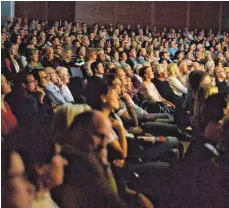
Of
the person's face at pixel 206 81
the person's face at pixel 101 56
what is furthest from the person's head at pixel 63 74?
the person's face at pixel 206 81

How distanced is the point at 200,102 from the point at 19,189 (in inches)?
66.6

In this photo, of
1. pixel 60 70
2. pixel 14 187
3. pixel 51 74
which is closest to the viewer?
pixel 14 187

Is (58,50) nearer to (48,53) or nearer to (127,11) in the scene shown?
(48,53)

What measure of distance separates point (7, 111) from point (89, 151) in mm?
658

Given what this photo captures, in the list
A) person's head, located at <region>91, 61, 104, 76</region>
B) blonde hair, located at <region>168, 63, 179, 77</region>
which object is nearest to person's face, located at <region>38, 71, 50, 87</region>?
person's head, located at <region>91, 61, 104, 76</region>

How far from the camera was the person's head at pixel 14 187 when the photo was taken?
3.18 metres

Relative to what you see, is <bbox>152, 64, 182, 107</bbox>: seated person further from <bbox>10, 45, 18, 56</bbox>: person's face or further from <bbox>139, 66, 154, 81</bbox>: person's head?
<bbox>10, 45, 18, 56</bbox>: person's face

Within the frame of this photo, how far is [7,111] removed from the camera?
3.35 metres

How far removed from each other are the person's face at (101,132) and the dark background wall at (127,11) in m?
1.05

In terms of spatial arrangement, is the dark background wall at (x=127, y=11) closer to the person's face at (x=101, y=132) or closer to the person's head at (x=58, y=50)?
the person's head at (x=58, y=50)

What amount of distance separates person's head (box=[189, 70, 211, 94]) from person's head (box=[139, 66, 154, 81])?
0.36m

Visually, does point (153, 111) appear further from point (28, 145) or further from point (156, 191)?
point (28, 145)

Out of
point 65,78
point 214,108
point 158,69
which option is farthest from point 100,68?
point 214,108

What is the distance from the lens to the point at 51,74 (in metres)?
3.57
